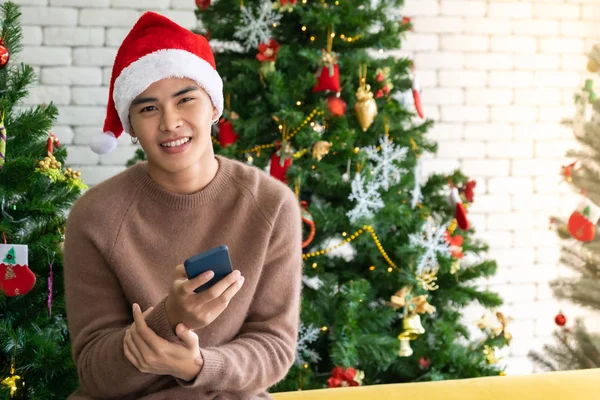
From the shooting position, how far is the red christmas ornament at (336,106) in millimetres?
2498

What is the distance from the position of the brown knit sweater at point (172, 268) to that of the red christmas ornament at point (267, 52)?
0.96 metres

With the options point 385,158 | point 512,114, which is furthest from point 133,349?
point 512,114

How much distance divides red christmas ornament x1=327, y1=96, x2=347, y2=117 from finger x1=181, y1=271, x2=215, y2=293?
4.40 feet

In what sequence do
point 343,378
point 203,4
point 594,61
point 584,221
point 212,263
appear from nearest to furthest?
point 212,263 < point 343,378 < point 203,4 < point 584,221 < point 594,61

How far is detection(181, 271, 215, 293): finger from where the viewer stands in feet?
4.01

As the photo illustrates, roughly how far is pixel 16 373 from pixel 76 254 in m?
0.74

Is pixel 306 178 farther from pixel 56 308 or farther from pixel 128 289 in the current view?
pixel 128 289

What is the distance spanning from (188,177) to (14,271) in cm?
73

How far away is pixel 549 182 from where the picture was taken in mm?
4016

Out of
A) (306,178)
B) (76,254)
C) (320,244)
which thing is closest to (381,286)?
(320,244)

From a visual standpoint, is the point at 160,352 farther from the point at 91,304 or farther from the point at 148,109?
the point at 148,109

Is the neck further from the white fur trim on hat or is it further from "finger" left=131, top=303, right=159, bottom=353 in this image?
"finger" left=131, top=303, right=159, bottom=353

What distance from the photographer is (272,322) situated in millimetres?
1560

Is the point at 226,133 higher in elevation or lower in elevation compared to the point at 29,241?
higher
